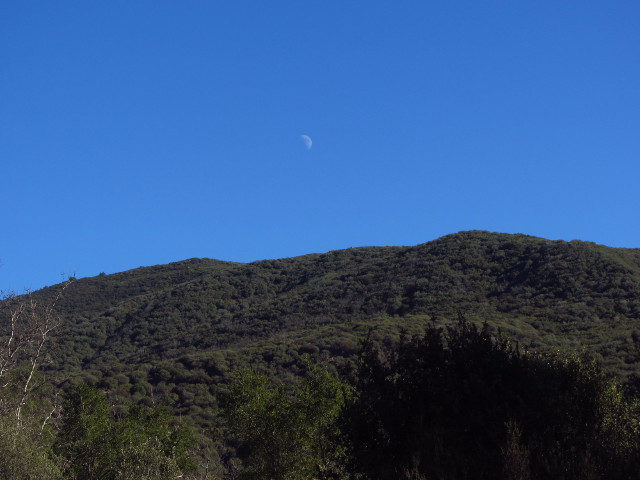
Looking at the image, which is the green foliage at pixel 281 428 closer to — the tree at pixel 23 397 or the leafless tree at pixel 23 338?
the tree at pixel 23 397

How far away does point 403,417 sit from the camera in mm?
14742

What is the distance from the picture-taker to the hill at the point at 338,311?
1923 inches

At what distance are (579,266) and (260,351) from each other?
34943mm

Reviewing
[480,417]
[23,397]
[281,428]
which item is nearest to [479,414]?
[480,417]

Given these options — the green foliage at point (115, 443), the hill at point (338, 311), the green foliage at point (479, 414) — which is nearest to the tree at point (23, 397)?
the green foliage at point (115, 443)

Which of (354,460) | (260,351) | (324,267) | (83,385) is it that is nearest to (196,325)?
(260,351)

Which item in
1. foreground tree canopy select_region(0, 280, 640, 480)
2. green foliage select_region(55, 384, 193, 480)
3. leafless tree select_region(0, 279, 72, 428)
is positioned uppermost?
leafless tree select_region(0, 279, 72, 428)

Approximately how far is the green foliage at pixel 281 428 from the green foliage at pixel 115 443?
314 centimetres

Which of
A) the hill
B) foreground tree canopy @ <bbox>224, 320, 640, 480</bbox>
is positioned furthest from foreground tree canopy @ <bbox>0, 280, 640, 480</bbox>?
the hill

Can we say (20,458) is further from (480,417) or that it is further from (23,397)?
(480,417)

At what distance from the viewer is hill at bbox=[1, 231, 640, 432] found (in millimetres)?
48844

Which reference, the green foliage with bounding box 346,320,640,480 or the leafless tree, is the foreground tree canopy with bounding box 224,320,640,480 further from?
the leafless tree

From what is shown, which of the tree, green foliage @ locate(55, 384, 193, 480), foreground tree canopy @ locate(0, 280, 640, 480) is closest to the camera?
foreground tree canopy @ locate(0, 280, 640, 480)

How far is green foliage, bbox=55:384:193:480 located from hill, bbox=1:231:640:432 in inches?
183
